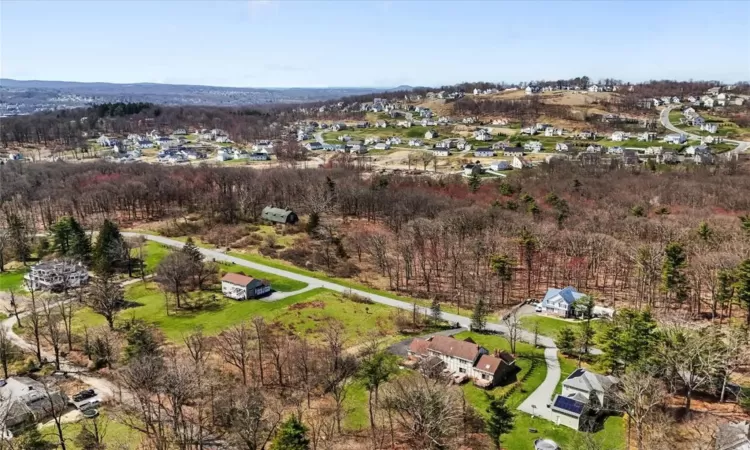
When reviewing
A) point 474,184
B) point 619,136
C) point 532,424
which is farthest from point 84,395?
point 619,136

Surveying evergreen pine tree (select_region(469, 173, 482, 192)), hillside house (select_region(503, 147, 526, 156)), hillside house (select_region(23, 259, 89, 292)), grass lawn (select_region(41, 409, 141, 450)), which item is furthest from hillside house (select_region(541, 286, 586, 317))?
hillside house (select_region(503, 147, 526, 156))

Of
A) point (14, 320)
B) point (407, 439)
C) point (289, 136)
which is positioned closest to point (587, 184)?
point (407, 439)

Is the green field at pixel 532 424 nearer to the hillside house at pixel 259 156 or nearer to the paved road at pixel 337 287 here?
the paved road at pixel 337 287

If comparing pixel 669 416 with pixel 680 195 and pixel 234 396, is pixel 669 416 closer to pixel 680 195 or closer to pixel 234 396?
pixel 234 396

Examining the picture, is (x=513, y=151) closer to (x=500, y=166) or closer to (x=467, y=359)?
(x=500, y=166)

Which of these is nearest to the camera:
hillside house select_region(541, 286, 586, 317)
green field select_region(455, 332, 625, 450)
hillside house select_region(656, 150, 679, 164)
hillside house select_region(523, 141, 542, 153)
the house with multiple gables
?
green field select_region(455, 332, 625, 450)

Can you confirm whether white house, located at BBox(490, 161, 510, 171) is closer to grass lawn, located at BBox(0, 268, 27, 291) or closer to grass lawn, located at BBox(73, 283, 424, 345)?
grass lawn, located at BBox(73, 283, 424, 345)
